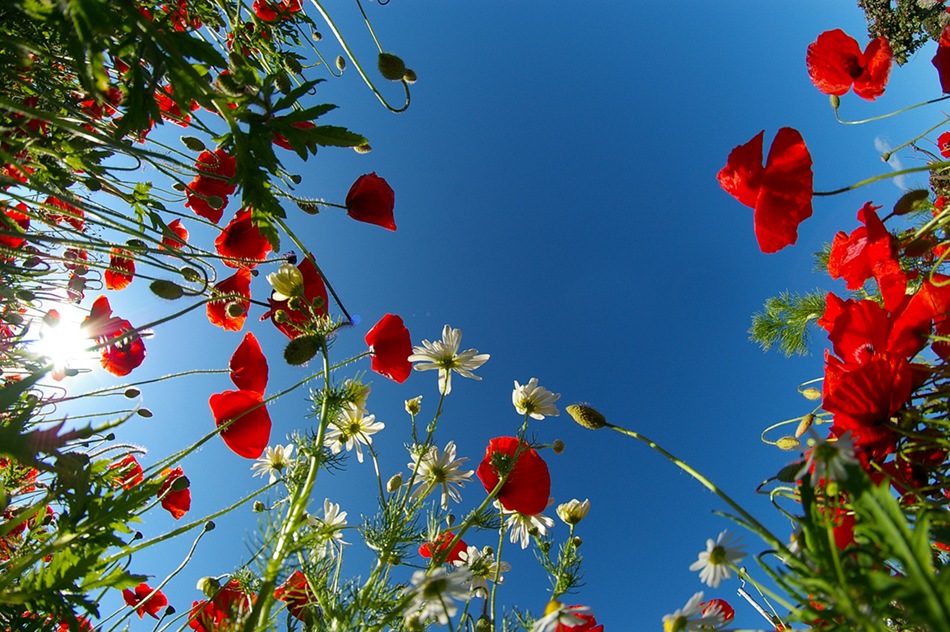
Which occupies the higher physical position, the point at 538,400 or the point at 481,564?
the point at 538,400

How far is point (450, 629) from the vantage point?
0.63 m

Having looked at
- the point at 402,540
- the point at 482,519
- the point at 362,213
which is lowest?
the point at 402,540

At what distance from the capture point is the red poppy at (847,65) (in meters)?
1.67

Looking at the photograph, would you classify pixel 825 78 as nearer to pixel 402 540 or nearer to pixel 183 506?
pixel 402 540

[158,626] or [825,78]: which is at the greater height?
Result: [825,78]

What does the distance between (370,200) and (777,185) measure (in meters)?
1.16

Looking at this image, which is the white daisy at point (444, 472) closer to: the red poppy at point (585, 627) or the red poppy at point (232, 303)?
the red poppy at point (585, 627)

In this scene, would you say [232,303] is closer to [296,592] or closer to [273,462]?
[273,462]

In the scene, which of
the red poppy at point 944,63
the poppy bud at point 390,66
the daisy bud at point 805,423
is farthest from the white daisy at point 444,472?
the red poppy at point 944,63

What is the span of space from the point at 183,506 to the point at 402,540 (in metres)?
0.89

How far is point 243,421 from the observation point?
1.19 m

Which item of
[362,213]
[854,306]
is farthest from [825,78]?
[362,213]

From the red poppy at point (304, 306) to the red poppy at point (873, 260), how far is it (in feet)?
4.39

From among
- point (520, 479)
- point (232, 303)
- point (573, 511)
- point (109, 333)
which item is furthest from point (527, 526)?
point (109, 333)
